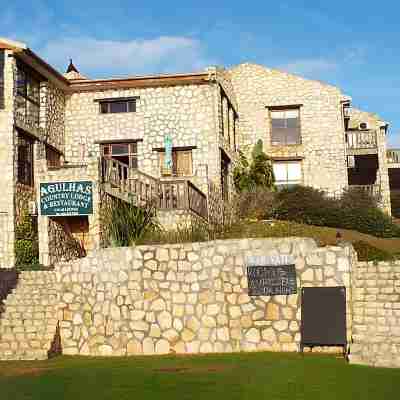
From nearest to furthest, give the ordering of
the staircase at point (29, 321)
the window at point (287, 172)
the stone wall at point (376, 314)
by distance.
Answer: the stone wall at point (376, 314)
the staircase at point (29, 321)
the window at point (287, 172)

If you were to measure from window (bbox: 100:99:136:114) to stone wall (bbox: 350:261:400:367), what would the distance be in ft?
49.1

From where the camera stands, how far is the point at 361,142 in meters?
33.0

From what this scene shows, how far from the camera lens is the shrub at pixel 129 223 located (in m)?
19.6

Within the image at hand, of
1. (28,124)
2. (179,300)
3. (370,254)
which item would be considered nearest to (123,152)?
(28,124)

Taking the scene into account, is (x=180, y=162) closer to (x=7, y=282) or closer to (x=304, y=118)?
(x=304, y=118)

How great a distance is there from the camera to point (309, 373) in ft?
37.9

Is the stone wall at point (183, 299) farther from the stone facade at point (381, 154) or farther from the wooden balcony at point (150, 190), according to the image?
the stone facade at point (381, 154)

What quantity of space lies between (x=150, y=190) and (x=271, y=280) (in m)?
8.41

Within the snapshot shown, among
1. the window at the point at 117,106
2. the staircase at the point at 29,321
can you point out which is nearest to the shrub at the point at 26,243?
the staircase at the point at 29,321

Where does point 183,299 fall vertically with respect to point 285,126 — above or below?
below

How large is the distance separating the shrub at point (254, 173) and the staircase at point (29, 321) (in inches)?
519

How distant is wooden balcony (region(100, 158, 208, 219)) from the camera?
2169 centimetres

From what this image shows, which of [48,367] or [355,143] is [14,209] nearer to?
[48,367]

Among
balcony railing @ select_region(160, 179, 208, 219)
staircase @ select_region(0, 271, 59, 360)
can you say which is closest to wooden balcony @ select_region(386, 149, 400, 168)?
balcony railing @ select_region(160, 179, 208, 219)
